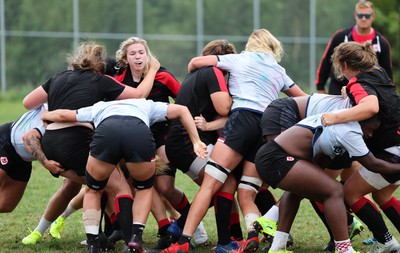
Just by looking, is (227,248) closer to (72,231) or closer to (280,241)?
(280,241)

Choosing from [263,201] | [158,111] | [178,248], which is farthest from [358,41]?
[178,248]

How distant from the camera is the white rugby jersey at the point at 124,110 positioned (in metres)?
6.32

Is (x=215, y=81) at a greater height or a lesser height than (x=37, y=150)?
greater

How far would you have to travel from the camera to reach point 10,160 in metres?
7.20

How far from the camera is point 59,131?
21.6ft

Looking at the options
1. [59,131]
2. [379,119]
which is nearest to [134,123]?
[59,131]

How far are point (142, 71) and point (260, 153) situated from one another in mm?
1563

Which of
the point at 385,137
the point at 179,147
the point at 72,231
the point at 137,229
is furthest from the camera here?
the point at 72,231

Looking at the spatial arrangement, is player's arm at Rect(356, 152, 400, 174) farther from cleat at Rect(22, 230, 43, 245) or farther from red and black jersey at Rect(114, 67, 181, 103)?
cleat at Rect(22, 230, 43, 245)

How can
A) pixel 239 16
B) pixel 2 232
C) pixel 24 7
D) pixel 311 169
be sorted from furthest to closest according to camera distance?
pixel 239 16, pixel 24 7, pixel 2 232, pixel 311 169

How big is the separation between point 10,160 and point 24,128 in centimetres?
37

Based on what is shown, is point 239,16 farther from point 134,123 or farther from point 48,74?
point 134,123

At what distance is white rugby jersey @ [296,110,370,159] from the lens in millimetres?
5910

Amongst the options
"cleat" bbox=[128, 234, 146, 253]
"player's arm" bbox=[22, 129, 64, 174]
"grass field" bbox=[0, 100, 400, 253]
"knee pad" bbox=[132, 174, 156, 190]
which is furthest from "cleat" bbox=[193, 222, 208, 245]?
"player's arm" bbox=[22, 129, 64, 174]
